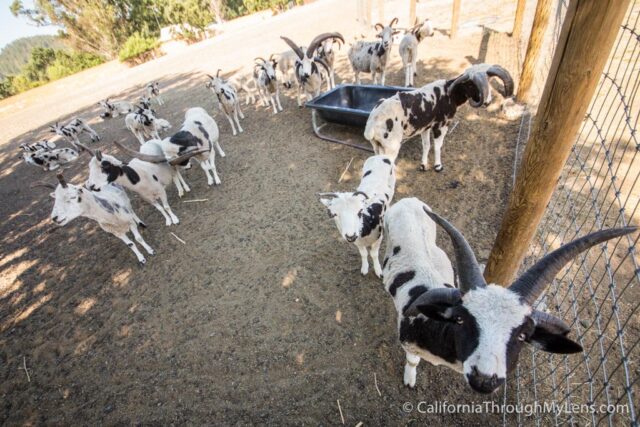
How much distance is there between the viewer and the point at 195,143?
690 centimetres

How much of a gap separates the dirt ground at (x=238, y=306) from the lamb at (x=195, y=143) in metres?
0.66

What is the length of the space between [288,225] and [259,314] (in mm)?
1991

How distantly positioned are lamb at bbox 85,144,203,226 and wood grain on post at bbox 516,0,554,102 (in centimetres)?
766

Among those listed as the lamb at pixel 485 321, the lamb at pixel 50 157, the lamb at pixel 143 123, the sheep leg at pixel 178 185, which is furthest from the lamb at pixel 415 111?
the lamb at pixel 50 157

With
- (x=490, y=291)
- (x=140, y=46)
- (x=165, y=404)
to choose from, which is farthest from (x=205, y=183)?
(x=140, y=46)

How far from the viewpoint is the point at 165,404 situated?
154 inches

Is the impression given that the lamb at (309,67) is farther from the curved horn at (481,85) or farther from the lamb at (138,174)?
the curved horn at (481,85)

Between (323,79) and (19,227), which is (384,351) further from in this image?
(19,227)

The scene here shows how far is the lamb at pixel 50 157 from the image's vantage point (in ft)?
34.9

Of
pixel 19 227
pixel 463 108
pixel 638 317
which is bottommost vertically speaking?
pixel 19 227

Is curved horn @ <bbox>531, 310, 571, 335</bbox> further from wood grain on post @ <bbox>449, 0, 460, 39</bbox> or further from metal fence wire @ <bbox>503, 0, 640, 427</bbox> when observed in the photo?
wood grain on post @ <bbox>449, 0, 460, 39</bbox>

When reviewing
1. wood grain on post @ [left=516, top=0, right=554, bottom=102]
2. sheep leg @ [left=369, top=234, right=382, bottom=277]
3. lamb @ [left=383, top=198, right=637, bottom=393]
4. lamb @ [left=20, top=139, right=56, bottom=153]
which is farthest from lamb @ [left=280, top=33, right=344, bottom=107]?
lamb @ [left=20, top=139, right=56, bottom=153]

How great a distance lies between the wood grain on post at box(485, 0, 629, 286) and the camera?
1.78m

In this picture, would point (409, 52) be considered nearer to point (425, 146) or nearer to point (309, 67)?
point (309, 67)
